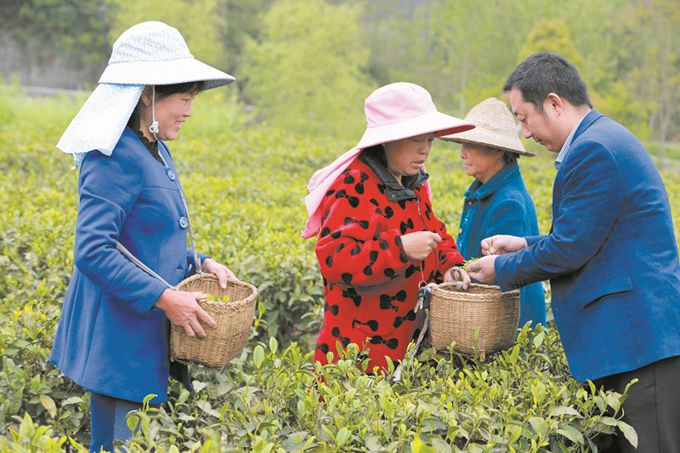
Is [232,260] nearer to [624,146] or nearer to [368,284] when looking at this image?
[368,284]

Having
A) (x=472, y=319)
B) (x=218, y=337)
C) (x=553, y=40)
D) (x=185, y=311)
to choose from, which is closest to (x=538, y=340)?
(x=472, y=319)

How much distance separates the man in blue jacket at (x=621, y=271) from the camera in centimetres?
236

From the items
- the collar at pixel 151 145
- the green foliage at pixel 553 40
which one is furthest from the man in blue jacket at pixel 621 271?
the green foliage at pixel 553 40

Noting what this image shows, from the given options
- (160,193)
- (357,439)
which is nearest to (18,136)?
(160,193)

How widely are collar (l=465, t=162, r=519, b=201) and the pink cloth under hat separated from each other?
0.47 m

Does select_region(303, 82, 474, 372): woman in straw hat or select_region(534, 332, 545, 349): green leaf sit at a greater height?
select_region(303, 82, 474, 372): woman in straw hat

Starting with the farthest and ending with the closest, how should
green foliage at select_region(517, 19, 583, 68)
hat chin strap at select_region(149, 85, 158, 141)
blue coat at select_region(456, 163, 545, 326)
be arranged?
green foliage at select_region(517, 19, 583, 68) < blue coat at select_region(456, 163, 545, 326) < hat chin strap at select_region(149, 85, 158, 141)

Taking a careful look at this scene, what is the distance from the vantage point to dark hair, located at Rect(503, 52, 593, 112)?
252 centimetres

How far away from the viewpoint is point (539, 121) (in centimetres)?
257

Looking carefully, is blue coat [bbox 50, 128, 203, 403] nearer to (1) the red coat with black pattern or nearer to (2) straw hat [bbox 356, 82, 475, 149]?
(1) the red coat with black pattern

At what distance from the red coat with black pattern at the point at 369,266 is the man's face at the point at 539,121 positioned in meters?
0.54

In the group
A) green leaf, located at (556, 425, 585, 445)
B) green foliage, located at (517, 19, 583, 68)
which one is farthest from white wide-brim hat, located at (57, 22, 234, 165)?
green foliage, located at (517, 19, 583, 68)

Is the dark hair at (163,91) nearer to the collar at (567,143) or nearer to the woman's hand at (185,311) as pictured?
the woman's hand at (185,311)

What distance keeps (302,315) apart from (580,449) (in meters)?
2.41
